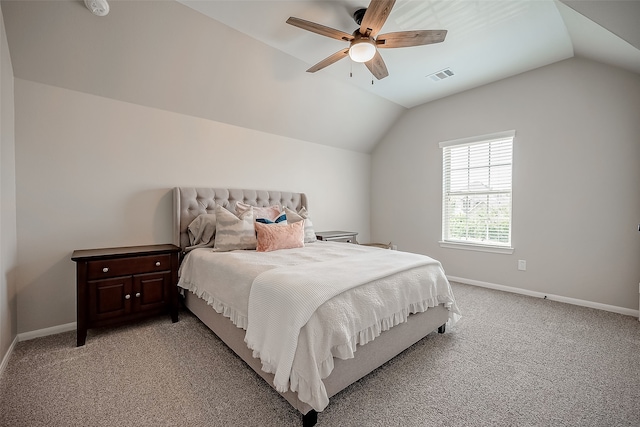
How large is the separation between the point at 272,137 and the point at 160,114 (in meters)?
1.48

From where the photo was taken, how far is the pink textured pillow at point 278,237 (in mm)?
2838

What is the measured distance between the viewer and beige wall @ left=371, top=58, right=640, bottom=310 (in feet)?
9.71

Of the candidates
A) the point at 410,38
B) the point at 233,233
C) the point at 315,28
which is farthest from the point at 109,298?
the point at 410,38

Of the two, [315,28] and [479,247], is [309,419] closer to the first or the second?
[315,28]

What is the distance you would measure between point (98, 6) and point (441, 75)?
3.66 metres

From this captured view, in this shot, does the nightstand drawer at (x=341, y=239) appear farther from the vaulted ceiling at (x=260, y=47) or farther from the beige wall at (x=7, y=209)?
the beige wall at (x=7, y=209)

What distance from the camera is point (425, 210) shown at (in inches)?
183

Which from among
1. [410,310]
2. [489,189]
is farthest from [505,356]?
[489,189]

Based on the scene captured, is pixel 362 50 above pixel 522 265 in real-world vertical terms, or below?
above

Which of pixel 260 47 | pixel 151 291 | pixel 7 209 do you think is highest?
pixel 260 47

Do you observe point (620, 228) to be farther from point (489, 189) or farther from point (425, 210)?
point (425, 210)

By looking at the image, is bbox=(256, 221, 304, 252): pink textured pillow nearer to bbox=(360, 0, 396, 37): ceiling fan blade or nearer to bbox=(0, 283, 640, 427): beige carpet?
bbox=(0, 283, 640, 427): beige carpet

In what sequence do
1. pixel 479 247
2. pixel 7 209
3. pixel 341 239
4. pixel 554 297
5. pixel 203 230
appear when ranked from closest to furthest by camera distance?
1. pixel 7 209
2. pixel 203 230
3. pixel 554 297
4. pixel 479 247
5. pixel 341 239

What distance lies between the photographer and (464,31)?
8.97 ft
